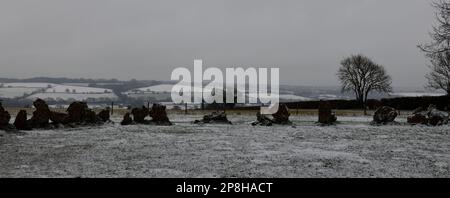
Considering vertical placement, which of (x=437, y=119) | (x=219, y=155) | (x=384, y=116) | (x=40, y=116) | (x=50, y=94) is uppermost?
(x=50, y=94)

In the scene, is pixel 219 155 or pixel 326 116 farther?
pixel 326 116

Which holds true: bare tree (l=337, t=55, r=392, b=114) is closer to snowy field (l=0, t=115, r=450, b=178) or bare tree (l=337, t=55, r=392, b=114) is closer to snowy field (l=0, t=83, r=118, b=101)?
snowy field (l=0, t=83, r=118, b=101)

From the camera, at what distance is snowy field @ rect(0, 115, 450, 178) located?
1206cm

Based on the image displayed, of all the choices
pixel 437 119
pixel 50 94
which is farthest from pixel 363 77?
pixel 50 94

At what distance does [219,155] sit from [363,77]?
74614mm

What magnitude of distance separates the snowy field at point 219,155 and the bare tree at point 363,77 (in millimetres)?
64309

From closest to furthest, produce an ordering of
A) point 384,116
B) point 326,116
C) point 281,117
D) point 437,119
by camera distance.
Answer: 1. point 281,117
2. point 437,119
3. point 326,116
4. point 384,116

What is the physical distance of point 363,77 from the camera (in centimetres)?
8538

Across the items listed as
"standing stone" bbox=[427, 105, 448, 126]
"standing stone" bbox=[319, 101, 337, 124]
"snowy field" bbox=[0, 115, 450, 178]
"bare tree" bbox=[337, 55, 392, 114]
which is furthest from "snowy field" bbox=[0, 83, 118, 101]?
"snowy field" bbox=[0, 115, 450, 178]

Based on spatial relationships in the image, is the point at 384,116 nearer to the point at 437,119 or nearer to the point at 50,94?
the point at 437,119

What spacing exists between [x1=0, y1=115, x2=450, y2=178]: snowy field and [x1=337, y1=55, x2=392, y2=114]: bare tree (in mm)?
64309

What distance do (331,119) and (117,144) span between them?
17747mm

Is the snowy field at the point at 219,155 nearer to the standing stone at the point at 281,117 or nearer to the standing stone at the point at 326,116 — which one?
the standing stone at the point at 281,117
